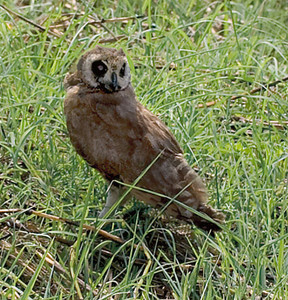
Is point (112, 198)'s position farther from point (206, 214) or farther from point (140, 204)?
point (206, 214)

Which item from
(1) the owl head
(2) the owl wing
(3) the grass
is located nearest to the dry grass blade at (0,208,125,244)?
(3) the grass

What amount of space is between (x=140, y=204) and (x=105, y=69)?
686 millimetres

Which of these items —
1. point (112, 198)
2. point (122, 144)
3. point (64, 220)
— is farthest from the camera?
point (112, 198)

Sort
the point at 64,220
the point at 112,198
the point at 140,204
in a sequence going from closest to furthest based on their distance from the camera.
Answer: the point at 64,220 → the point at 112,198 → the point at 140,204

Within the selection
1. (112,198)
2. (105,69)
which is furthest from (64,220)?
(105,69)

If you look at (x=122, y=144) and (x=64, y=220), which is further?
(x=122, y=144)

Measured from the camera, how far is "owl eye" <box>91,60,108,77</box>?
131 inches

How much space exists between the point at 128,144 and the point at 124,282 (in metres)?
0.70

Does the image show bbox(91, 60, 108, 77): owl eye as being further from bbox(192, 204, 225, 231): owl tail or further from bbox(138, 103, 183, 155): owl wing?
bbox(192, 204, 225, 231): owl tail

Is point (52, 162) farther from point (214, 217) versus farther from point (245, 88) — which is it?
point (245, 88)

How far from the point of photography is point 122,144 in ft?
10.8

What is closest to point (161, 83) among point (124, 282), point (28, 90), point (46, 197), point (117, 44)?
point (117, 44)

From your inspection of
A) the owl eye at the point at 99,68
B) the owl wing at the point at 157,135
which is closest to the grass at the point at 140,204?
the owl wing at the point at 157,135

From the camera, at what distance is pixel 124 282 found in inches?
113
